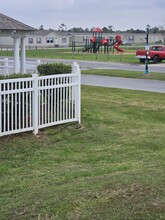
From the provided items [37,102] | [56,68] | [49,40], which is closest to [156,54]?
[56,68]

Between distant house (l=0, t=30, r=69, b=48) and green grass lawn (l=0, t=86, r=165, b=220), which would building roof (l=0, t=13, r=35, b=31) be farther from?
distant house (l=0, t=30, r=69, b=48)

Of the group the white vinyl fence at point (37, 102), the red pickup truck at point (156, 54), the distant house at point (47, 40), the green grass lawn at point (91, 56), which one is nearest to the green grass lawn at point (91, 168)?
the white vinyl fence at point (37, 102)

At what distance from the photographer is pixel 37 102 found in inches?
352

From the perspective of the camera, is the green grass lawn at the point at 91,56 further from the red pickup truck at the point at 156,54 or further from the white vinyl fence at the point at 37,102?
the white vinyl fence at the point at 37,102

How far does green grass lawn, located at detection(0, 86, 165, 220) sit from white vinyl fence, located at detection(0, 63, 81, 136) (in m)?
0.23

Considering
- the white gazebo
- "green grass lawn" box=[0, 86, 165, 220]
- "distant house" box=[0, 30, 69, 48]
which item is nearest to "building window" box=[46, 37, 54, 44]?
"distant house" box=[0, 30, 69, 48]

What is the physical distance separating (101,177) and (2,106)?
339cm

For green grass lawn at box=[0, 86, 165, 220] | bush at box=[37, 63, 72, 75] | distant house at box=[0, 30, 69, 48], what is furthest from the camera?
distant house at box=[0, 30, 69, 48]

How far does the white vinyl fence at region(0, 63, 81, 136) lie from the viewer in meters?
8.52

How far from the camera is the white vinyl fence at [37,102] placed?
8.52 m

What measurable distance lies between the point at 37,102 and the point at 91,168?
274cm

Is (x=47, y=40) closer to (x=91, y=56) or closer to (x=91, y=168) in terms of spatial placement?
(x=91, y=56)

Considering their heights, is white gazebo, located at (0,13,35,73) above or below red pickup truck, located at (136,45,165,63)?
above

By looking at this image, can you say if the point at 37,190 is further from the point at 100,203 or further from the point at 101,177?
the point at 100,203
